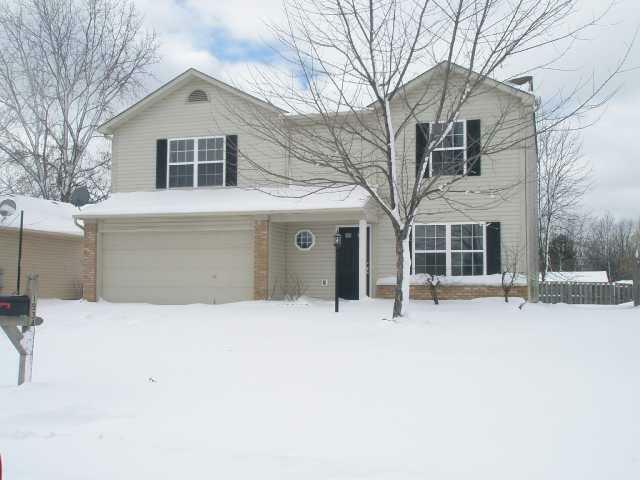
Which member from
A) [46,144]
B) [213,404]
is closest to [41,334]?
[213,404]

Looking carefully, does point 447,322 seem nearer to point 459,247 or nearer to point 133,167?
point 459,247

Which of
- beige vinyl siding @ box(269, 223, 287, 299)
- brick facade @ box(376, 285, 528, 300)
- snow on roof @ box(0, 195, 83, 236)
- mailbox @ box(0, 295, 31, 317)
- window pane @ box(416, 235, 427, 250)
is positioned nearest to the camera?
mailbox @ box(0, 295, 31, 317)

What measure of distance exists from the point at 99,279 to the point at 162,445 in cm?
1402

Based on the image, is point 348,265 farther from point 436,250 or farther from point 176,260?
point 176,260

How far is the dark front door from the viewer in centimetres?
1680

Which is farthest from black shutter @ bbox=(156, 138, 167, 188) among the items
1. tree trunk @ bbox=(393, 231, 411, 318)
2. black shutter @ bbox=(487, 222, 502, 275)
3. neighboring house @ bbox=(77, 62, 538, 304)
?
black shutter @ bbox=(487, 222, 502, 275)

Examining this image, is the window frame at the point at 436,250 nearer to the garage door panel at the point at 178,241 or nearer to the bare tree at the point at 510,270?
the bare tree at the point at 510,270

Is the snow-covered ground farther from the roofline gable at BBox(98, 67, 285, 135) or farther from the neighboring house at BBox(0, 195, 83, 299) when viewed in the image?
the neighboring house at BBox(0, 195, 83, 299)

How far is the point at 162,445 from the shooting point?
4.78 m

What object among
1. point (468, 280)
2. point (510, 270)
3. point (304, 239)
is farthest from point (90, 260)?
point (510, 270)

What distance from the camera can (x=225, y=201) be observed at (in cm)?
1655

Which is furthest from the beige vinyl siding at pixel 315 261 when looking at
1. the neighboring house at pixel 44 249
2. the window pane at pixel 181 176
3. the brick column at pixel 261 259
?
the neighboring house at pixel 44 249

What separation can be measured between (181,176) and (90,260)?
11.6 feet

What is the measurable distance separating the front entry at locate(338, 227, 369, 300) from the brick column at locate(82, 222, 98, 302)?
7033 mm
